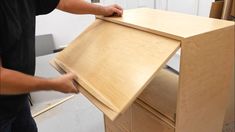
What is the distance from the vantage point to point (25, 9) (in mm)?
999

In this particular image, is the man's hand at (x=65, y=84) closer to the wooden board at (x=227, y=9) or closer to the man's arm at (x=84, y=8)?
the man's arm at (x=84, y=8)

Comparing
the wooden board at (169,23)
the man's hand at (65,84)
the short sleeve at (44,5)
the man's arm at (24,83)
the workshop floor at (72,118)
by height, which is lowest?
the workshop floor at (72,118)

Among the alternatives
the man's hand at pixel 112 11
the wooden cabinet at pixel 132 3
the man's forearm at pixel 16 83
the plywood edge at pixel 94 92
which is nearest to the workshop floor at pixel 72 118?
the plywood edge at pixel 94 92

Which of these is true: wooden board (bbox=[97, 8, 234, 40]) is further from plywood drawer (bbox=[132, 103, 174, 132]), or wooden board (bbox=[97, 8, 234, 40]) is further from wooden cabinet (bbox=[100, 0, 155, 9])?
wooden cabinet (bbox=[100, 0, 155, 9])

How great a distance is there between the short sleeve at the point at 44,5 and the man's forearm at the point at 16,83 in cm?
46

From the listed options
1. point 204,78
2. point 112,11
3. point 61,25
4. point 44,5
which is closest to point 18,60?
point 44,5

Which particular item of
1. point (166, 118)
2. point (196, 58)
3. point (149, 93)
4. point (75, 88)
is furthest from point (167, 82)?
point (75, 88)

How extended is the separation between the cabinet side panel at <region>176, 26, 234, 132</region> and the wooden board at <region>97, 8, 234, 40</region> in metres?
Result: 0.04

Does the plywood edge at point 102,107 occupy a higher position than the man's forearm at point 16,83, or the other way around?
the man's forearm at point 16,83

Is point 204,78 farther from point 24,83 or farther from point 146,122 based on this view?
point 24,83

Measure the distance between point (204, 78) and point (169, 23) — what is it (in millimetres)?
312

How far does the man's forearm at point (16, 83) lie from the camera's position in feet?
2.66

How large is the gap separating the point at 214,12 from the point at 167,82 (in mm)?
642

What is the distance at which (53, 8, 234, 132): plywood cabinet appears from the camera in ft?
2.93
